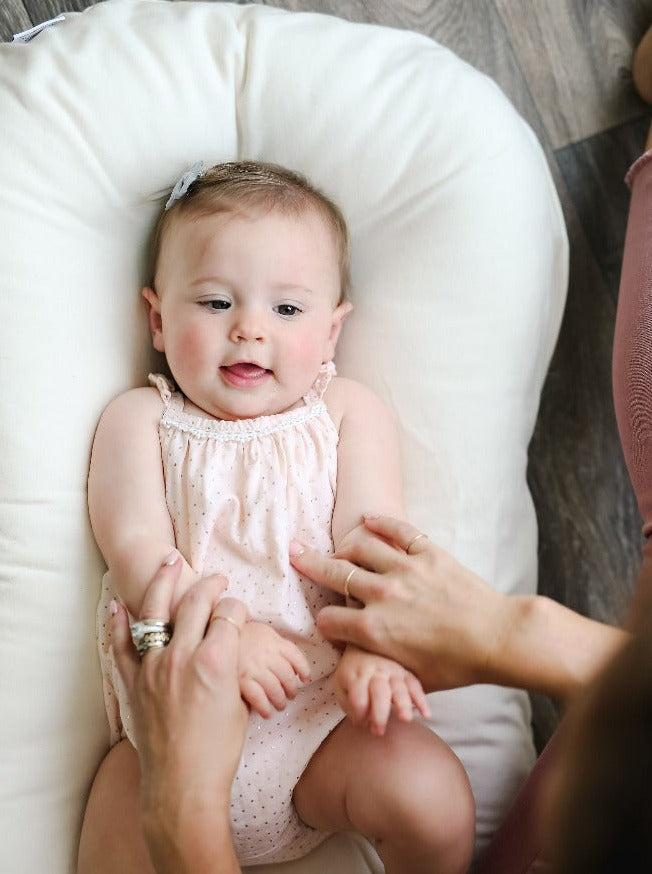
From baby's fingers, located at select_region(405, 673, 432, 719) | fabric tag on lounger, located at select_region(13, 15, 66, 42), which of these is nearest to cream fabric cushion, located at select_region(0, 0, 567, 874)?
fabric tag on lounger, located at select_region(13, 15, 66, 42)

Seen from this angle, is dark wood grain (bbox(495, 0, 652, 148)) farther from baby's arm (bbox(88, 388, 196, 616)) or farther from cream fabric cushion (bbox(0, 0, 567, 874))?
baby's arm (bbox(88, 388, 196, 616))

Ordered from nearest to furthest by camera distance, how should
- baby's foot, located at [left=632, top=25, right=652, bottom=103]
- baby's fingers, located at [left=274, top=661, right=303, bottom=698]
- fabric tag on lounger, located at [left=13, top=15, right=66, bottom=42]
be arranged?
baby's fingers, located at [left=274, top=661, right=303, bottom=698] → fabric tag on lounger, located at [left=13, top=15, right=66, bottom=42] → baby's foot, located at [left=632, top=25, right=652, bottom=103]

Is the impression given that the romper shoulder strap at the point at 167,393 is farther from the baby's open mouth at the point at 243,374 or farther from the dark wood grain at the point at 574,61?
the dark wood grain at the point at 574,61

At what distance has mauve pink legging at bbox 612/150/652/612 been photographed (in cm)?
109

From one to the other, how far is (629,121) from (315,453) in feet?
3.16

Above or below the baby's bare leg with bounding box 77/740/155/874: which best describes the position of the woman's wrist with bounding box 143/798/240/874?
above

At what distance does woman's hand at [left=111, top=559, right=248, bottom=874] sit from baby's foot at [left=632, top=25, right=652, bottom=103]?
1218 mm

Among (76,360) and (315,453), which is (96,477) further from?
(315,453)

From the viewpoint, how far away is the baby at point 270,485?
3.30ft

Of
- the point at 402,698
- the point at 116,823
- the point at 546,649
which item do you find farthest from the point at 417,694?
the point at 116,823

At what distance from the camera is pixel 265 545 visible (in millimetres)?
1094

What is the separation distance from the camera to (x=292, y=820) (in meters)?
1.06

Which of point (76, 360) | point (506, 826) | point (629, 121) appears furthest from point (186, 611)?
point (629, 121)

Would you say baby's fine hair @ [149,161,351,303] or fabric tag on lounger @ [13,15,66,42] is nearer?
baby's fine hair @ [149,161,351,303]
